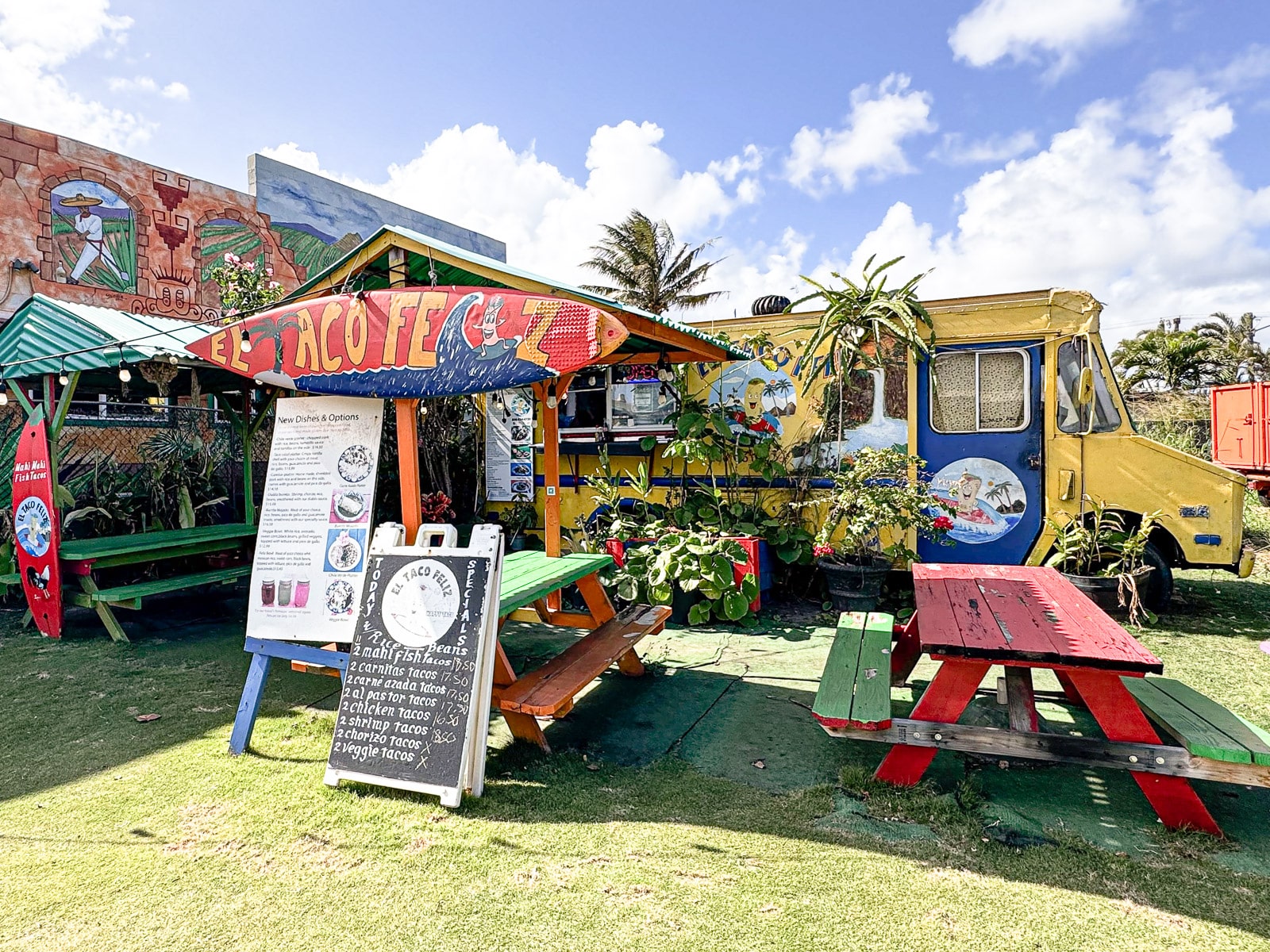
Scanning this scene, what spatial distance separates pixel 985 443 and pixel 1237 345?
73.2ft

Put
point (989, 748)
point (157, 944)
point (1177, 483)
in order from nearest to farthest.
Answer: point (157, 944) → point (989, 748) → point (1177, 483)

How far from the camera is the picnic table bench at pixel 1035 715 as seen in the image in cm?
272

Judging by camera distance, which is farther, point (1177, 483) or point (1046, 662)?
point (1177, 483)

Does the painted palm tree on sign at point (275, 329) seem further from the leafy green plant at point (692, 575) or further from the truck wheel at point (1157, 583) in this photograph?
the truck wheel at point (1157, 583)

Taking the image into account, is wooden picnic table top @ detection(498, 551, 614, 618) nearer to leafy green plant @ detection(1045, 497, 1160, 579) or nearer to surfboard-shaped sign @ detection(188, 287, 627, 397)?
surfboard-shaped sign @ detection(188, 287, 627, 397)

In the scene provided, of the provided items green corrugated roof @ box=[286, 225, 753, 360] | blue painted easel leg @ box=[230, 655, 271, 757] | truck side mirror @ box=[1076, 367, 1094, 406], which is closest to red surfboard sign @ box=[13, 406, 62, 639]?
green corrugated roof @ box=[286, 225, 753, 360]

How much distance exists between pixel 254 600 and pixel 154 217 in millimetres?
9489

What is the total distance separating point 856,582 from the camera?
631cm

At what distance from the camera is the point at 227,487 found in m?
8.52

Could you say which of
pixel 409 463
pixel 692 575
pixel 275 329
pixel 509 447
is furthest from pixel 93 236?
pixel 692 575

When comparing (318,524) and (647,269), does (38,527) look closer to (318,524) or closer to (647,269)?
(318,524)

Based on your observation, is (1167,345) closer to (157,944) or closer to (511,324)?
(511,324)

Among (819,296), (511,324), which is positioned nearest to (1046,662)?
(511,324)

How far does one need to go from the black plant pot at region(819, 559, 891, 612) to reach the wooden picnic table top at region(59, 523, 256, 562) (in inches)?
213
